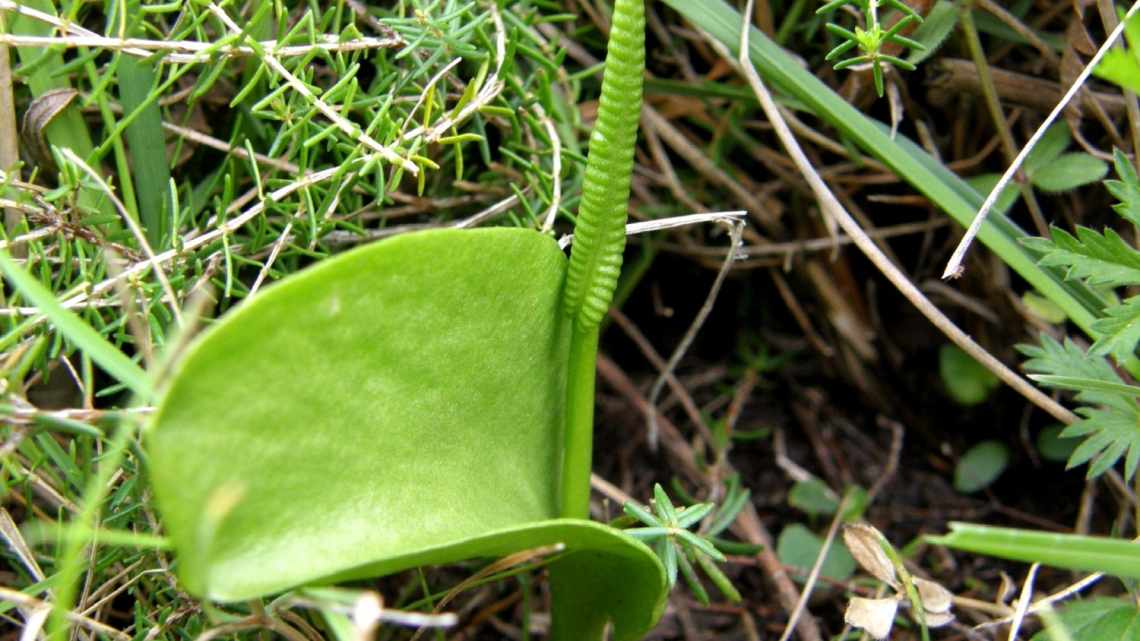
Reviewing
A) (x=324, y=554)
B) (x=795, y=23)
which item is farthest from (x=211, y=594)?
(x=795, y=23)

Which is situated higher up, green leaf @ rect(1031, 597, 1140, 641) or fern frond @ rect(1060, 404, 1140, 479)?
fern frond @ rect(1060, 404, 1140, 479)

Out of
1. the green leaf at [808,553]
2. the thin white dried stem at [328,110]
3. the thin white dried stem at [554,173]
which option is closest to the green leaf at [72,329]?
the thin white dried stem at [328,110]

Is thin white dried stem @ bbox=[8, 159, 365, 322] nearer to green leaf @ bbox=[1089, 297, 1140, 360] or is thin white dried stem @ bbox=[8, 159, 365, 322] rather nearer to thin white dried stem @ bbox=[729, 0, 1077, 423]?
thin white dried stem @ bbox=[729, 0, 1077, 423]

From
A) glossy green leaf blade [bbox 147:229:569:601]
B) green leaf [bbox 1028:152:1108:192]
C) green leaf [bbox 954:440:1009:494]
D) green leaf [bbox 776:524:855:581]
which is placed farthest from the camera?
green leaf [bbox 954:440:1009:494]

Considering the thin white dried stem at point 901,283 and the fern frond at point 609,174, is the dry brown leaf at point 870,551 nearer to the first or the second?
the thin white dried stem at point 901,283

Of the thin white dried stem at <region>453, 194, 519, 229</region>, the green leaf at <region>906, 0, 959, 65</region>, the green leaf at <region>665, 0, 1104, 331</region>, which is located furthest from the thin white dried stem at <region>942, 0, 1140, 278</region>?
the thin white dried stem at <region>453, 194, 519, 229</region>

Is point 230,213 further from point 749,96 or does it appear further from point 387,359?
point 749,96
